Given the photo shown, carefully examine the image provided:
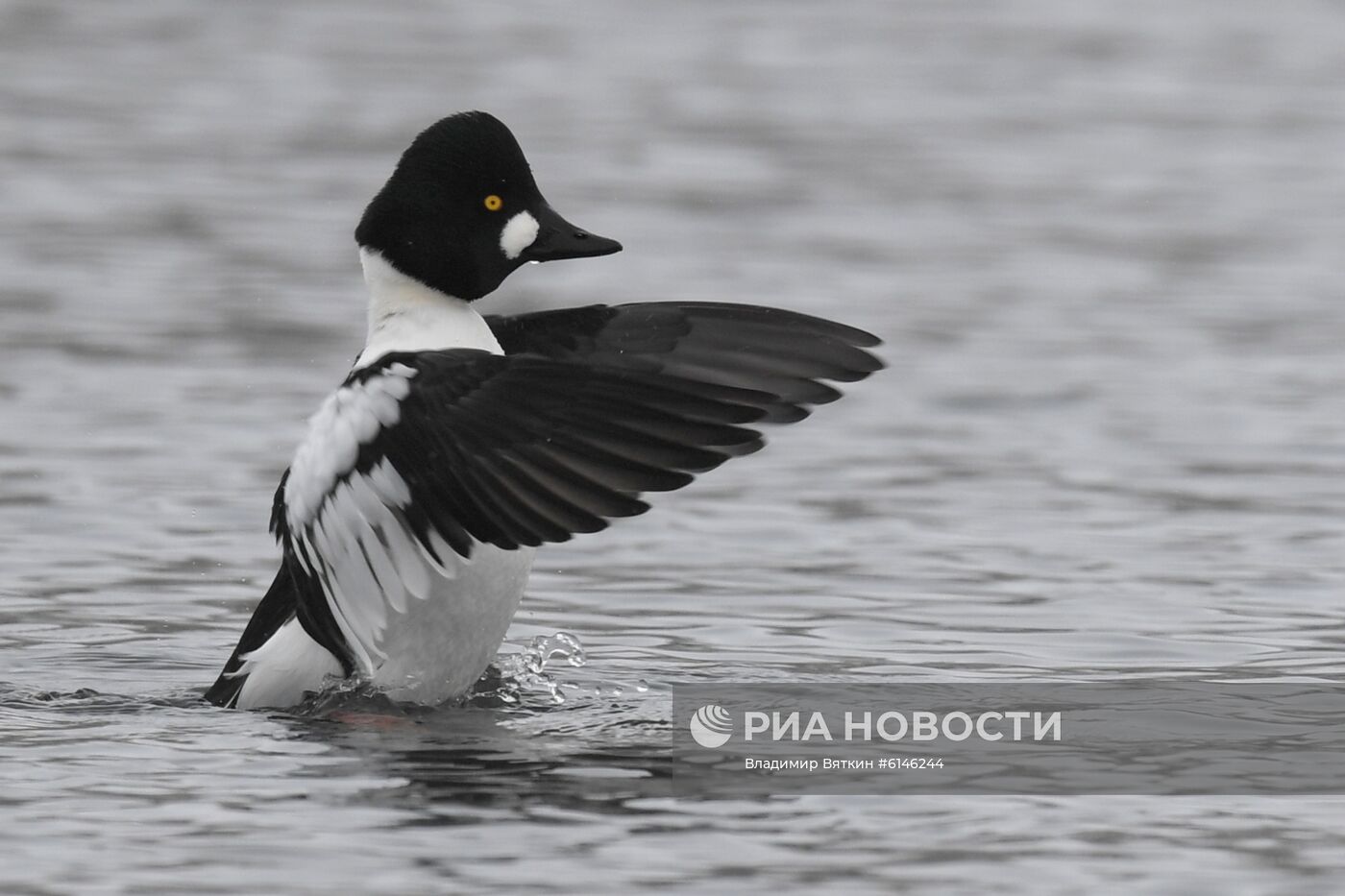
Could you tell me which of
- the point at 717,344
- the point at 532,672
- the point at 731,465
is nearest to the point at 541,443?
the point at 717,344

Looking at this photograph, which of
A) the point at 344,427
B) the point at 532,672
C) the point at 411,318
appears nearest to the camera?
the point at 344,427

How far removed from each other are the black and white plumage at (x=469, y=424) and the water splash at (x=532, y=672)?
13 centimetres

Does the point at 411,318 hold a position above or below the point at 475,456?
above

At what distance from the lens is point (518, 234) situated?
7441 millimetres

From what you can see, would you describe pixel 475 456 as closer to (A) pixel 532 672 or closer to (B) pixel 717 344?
(B) pixel 717 344

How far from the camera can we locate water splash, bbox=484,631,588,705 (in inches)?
291

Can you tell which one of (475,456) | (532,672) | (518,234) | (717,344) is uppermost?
(518,234)

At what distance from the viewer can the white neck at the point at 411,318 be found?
719 centimetres

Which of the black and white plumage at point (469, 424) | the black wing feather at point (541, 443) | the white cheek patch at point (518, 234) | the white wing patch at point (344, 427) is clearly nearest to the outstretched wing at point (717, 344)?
the black and white plumage at point (469, 424)

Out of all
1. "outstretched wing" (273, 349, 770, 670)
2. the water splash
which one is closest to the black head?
"outstretched wing" (273, 349, 770, 670)

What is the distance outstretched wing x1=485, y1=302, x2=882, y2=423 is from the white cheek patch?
1.00 feet

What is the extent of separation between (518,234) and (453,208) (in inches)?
8.1

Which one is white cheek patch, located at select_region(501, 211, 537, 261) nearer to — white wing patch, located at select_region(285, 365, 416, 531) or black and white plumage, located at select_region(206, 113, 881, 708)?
black and white plumage, located at select_region(206, 113, 881, 708)

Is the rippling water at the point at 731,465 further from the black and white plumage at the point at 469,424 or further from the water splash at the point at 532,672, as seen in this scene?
the black and white plumage at the point at 469,424
